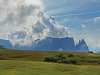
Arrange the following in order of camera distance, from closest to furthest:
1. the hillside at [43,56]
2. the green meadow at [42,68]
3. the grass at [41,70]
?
the grass at [41,70], the green meadow at [42,68], the hillside at [43,56]

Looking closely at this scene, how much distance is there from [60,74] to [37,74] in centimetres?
675

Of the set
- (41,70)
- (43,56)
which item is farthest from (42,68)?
(43,56)

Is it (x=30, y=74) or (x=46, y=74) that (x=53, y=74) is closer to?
(x=46, y=74)

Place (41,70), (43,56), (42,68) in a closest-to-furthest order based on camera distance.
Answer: (41,70), (42,68), (43,56)

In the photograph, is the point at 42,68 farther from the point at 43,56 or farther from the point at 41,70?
the point at 43,56

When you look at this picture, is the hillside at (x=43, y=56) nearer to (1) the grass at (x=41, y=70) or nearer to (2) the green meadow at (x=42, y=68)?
(2) the green meadow at (x=42, y=68)

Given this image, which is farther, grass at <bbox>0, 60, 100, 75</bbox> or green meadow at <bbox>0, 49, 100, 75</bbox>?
green meadow at <bbox>0, 49, 100, 75</bbox>

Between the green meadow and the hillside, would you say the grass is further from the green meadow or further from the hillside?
the hillside

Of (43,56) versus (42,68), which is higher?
(43,56)

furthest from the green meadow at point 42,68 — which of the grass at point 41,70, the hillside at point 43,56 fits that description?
the hillside at point 43,56

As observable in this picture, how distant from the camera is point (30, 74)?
36500 millimetres

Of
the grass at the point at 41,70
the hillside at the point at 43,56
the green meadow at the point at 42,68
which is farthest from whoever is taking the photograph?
the hillside at the point at 43,56

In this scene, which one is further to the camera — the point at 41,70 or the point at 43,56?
the point at 43,56

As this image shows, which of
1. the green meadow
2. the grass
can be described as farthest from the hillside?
the grass
